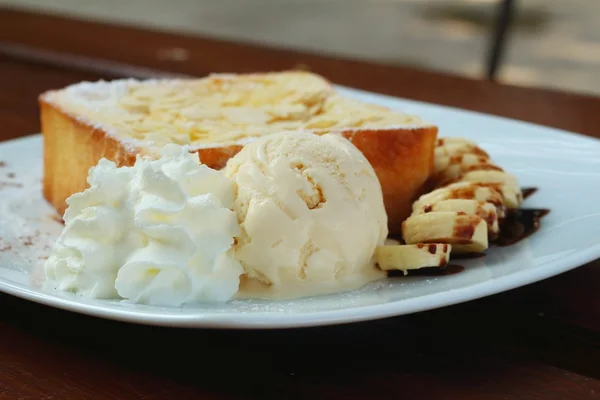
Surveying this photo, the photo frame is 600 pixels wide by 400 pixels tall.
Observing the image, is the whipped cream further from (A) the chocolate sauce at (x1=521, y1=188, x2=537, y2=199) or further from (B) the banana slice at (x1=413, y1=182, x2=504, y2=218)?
(A) the chocolate sauce at (x1=521, y1=188, x2=537, y2=199)

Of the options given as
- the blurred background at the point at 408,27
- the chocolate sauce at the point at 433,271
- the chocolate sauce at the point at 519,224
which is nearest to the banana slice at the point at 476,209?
the chocolate sauce at the point at 519,224

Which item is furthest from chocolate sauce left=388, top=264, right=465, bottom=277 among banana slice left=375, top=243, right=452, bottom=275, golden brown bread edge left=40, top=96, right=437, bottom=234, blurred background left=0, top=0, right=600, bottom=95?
blurred background left=0, top=0, right=600, bottom=95

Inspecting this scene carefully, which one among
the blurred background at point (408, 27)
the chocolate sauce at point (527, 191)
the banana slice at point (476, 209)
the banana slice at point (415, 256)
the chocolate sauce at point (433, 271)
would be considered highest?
the banana slice at point (476, 209)

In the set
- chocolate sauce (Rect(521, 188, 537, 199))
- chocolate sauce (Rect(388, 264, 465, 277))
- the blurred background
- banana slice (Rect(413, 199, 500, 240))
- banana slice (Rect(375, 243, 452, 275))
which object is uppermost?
banana slice (Rect(413, 199, 500, 240))

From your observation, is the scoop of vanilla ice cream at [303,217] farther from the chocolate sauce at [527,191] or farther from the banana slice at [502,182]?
the chocolate sauce at [527,191]

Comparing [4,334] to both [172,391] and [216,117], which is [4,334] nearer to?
[172,391]


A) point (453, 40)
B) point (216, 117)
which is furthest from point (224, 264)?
point (453, 40)
